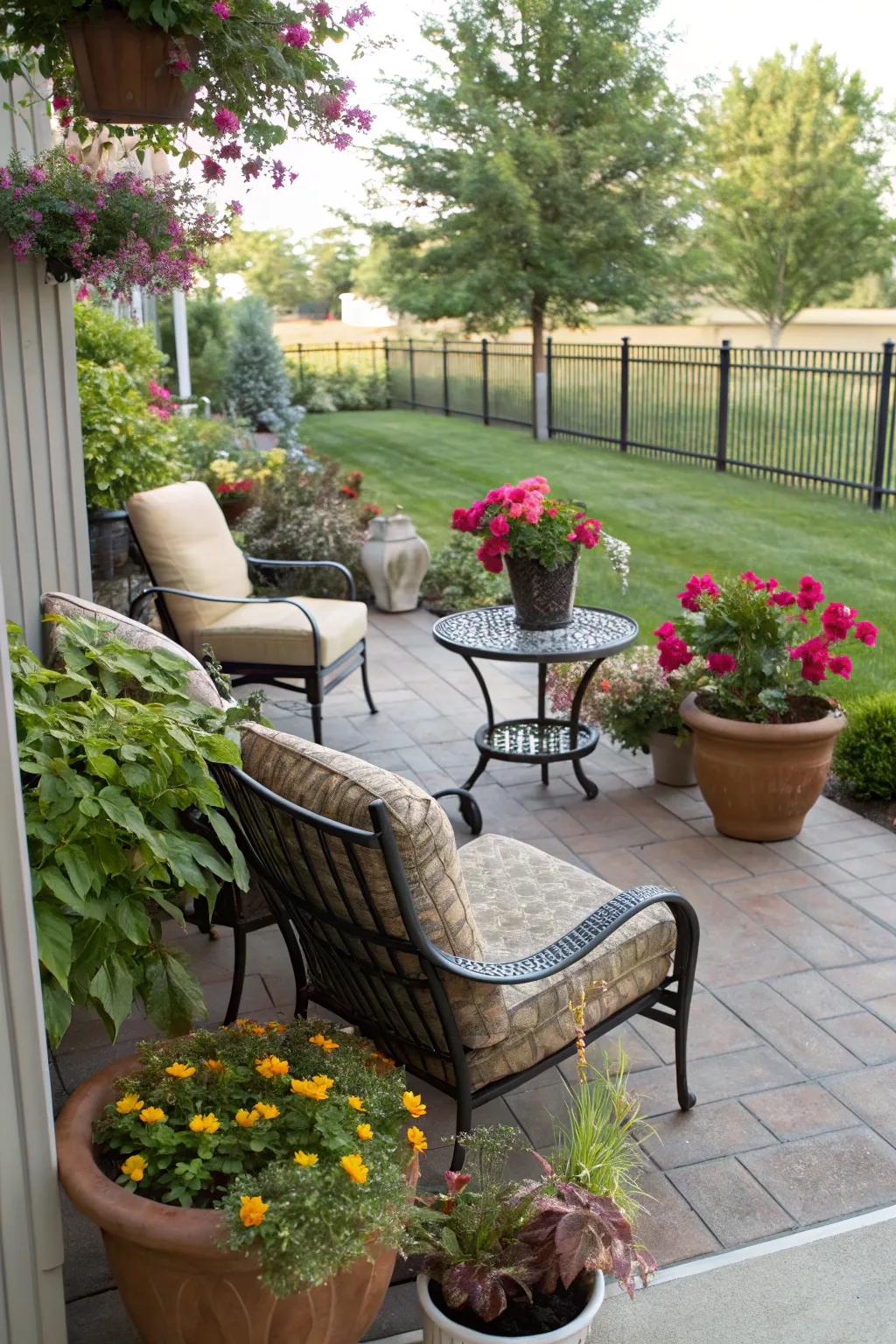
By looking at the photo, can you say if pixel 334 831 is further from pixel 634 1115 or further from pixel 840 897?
pixel 840 897

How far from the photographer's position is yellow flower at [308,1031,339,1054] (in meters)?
2.12

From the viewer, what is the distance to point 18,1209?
5.94ft

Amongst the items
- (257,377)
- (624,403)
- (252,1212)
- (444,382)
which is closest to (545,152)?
(624,403)

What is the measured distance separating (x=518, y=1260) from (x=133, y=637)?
5.60 ft

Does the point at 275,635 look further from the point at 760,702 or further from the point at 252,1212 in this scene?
the point at 252,1212

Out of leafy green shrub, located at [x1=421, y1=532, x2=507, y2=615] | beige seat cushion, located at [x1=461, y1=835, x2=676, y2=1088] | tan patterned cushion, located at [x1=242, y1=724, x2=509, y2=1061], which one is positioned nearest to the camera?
Answer: tan patterned cushion, located at [x1=242, y1=724, x2=509, y2=1061]

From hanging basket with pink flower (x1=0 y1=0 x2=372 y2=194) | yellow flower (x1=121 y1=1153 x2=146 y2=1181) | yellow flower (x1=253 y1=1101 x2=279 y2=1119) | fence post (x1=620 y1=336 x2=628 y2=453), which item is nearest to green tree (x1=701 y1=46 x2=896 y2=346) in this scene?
fence post (x1=620 y1=336 x2=628 y2=453)

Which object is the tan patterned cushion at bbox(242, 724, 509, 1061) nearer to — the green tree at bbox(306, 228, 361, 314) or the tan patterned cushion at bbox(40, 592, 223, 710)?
the tan patterned cushion at bbox(40, 592, 223, 710)

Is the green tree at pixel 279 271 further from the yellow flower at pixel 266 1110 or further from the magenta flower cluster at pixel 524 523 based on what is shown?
the yellow flower at pixel 266 1110

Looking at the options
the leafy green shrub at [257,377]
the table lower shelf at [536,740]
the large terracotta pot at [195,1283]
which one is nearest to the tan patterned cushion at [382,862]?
the large terracotta pot at [195,1283]

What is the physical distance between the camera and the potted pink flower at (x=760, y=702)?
4.07 metres

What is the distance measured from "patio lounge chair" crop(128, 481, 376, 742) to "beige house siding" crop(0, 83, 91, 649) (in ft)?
3.24

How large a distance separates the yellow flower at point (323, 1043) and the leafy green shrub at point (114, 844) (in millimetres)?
226

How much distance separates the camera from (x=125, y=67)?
271 centimetres
